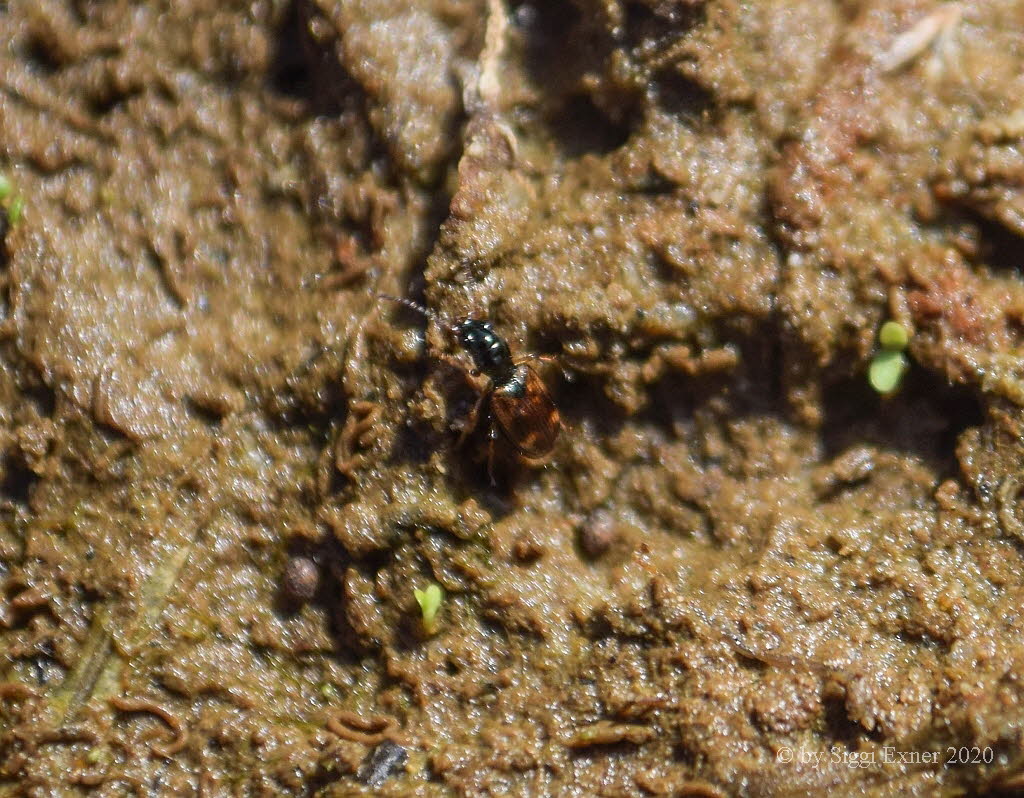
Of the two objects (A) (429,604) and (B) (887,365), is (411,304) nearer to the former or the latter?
(A) (429,604)

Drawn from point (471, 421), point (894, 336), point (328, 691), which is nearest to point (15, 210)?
point (471, 421)

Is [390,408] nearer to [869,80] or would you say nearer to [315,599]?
[315,599]

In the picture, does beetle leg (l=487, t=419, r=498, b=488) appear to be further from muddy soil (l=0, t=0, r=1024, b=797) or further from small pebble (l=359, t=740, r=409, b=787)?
small pebble (l=359, t=740, r=409, b=787)

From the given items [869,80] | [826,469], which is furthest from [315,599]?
[869,80]

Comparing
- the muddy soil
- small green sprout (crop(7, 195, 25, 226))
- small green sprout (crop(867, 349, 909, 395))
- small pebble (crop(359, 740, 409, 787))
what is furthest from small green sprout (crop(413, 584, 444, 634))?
small green sprout (crop(7, 195, 25, 226))

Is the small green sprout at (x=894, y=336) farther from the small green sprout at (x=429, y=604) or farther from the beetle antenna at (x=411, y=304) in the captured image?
the small green sprout at (x=429, y=604)

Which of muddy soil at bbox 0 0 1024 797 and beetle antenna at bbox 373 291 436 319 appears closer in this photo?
muddy soil at bbox 0 0 1024 797

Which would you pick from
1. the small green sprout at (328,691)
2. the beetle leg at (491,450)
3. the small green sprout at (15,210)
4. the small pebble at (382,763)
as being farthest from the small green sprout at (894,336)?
the small green sprout at (15,210)
